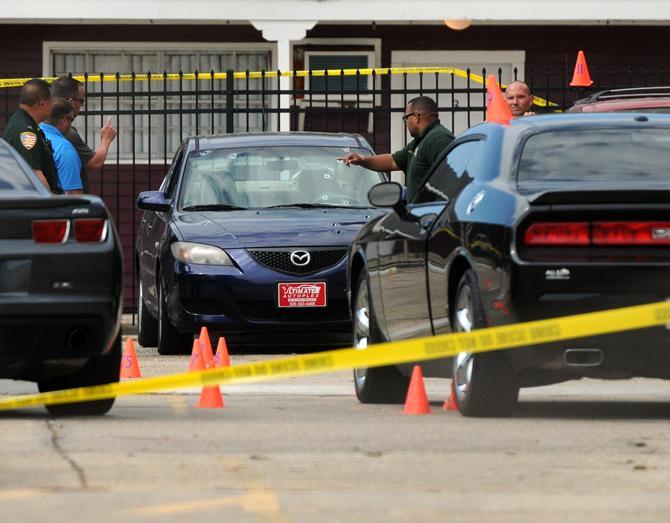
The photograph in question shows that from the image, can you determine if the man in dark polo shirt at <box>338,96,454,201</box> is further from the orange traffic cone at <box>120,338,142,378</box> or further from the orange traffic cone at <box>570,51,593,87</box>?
the orange traffic cone at <box>570,51,593,87</box>

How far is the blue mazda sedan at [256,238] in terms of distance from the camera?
14.7m

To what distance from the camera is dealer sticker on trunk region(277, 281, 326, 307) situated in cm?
1462

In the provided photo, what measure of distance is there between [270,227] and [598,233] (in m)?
6.03

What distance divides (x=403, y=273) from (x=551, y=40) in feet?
47.9

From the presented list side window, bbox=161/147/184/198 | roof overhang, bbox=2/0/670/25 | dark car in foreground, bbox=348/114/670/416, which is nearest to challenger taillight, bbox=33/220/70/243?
dark car in foreground, bbox=348/114/670/416

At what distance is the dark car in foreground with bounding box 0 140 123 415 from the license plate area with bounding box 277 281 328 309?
504 centimetres

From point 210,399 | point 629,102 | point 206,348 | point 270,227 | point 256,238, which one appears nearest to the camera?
point 210,399

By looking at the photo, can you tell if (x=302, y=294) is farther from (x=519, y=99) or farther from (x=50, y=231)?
(x=50, y=231)

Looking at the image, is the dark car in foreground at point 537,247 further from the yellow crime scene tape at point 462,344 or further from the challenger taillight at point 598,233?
the yellow crime scene tape at point 462,344

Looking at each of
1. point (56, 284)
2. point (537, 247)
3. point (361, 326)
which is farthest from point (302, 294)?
point (537, 247)

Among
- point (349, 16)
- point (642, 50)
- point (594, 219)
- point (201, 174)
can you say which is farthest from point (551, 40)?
point (594, 219)

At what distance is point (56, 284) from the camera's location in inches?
366

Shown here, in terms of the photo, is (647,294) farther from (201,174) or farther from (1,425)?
(201,174)

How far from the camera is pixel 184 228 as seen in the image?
1496 cm
